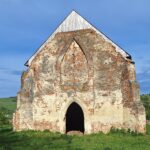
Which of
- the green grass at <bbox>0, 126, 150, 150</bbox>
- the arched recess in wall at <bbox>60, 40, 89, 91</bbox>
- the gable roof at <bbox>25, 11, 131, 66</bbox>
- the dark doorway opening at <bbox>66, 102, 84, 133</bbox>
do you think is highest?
the gable roof at <bbox>25, 11, 131, 66</bbox>

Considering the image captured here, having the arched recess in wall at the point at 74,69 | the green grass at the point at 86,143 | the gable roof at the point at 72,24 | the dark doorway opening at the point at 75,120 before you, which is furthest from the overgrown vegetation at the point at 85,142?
the gable roof at the point at 72,24

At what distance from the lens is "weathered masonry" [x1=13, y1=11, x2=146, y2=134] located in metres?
22.3

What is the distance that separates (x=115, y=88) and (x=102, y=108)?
139cm

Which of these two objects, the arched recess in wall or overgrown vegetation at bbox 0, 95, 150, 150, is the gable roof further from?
overgrown vegetation at bbox 0, 95, 150, 150

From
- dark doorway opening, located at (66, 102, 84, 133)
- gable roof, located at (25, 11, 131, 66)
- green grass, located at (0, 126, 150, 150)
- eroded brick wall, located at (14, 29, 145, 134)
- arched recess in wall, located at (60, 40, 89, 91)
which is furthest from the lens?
dark doorway opening, located at (66, 102, 84, 133)

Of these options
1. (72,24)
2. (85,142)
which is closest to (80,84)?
(72,24)

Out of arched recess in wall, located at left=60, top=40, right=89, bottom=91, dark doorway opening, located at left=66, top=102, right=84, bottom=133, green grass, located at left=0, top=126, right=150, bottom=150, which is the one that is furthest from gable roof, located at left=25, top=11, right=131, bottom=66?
green grass, located at left=0, top=126, right=150, bottom=150

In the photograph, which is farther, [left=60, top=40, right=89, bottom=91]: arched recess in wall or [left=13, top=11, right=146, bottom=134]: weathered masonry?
[left=60, top=40, right=89, bottom=91]: arched recess in wall

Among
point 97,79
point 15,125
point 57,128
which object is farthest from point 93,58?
point 15,125

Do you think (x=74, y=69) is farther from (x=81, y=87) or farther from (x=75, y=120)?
(x=75, y=120)

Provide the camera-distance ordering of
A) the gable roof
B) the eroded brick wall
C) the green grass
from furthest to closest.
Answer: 1. the gable roof
2. the eroded brick wall
3. the green grass

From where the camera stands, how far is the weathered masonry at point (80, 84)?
879 inches

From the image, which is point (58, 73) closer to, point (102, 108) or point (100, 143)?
point (102, 108)

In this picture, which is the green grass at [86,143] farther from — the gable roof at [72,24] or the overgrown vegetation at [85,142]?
the gable roof at [72,24]
